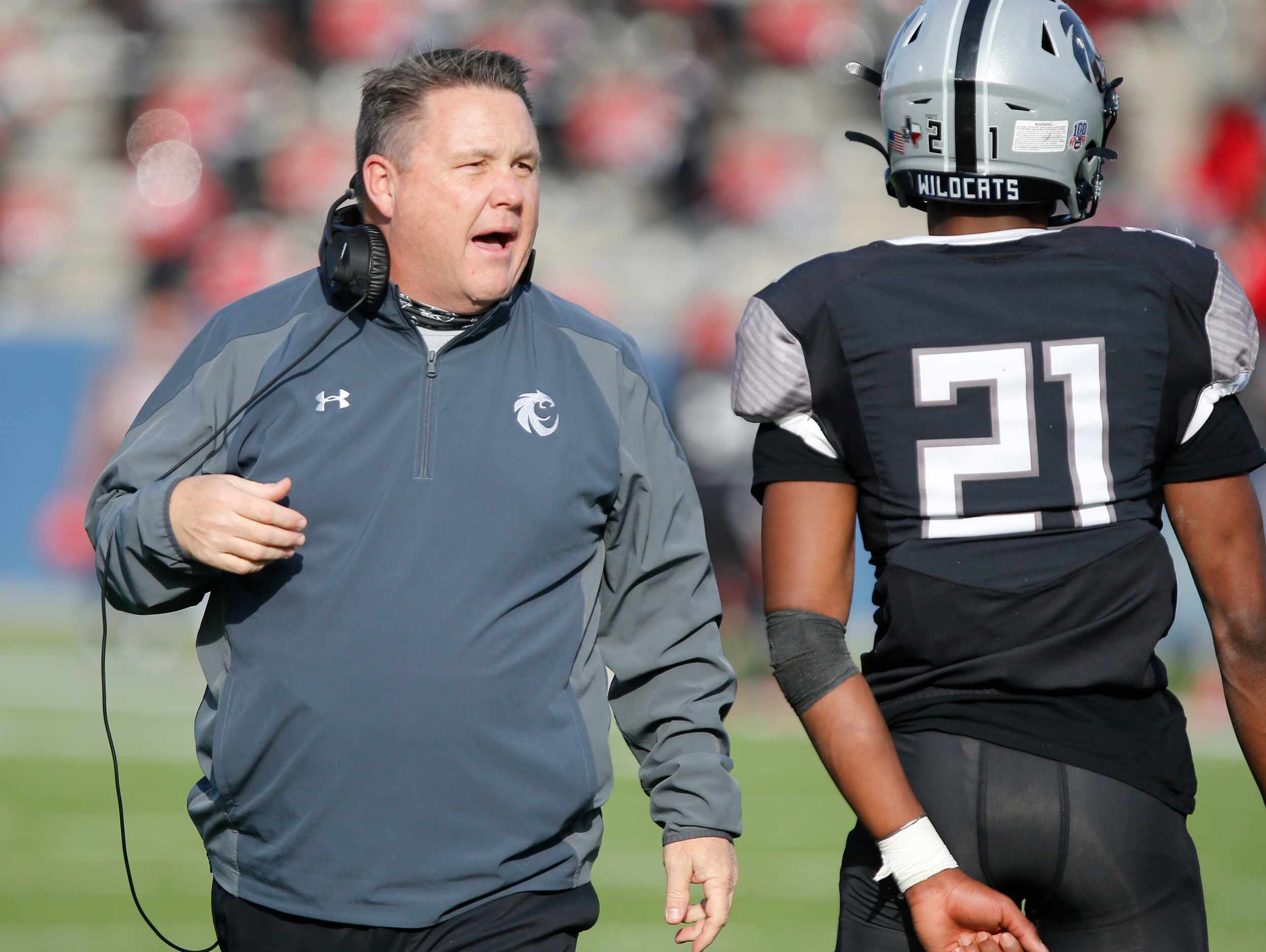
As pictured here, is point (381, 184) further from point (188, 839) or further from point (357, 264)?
point (188, 839)

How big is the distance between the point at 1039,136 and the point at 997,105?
0.22ft

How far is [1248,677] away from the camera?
6.45 feet

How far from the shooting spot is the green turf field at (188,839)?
4773 millimetres

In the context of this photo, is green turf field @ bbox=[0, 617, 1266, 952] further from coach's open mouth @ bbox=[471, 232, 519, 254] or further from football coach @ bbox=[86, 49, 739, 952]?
coach's open mouth @ bbox=[471, 232, 519, 254]

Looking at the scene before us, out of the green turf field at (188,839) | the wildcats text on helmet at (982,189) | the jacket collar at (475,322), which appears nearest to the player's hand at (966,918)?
the wildcats text on helmet at (982,189)

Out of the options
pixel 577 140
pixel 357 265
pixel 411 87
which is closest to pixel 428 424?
pixel 357 265

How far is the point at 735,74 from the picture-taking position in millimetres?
11125

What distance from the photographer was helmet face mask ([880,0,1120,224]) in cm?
194

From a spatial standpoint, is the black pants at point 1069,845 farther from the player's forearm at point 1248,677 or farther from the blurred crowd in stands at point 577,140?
the blurred crowd in stands at point 577,140

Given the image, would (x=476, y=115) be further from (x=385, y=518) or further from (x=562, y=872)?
(x=562, y=872)

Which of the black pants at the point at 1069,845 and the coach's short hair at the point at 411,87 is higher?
the coach's short hair at the point at 411,87

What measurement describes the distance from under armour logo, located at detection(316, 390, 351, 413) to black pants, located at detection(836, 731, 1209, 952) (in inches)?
37.9

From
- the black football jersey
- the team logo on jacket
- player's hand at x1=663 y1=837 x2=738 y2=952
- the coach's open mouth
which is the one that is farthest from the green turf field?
the black football jersey

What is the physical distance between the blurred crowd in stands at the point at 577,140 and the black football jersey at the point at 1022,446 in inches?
342
